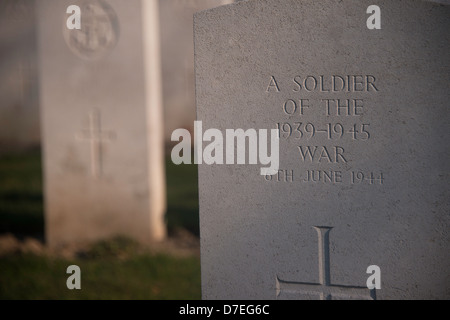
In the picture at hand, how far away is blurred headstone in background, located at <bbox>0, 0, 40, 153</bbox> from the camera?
11875 mm

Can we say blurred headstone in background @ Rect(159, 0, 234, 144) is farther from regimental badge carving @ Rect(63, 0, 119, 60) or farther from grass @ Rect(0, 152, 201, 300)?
regimental badge carving @ Rect(63, 0, 119, 60)

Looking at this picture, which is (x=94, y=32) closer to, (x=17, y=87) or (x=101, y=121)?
(x=101, y=121)

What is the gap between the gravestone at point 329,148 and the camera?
286 cm

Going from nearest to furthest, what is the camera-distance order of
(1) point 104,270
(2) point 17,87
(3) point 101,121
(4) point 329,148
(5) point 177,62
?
(4) point 329,148, (1) point 104,270, (3) point 101,121, (5) point 177,62, (2) point 17,87

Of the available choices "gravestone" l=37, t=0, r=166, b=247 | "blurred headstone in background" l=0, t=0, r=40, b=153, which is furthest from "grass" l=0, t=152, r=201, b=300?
"blurred headstone in background" l=0, t=0, r=40, b=153

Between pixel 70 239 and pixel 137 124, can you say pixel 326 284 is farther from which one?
pixel 70 239

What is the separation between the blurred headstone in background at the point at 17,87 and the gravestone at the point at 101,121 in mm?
6352

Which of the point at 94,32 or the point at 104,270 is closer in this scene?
the point at 104,270

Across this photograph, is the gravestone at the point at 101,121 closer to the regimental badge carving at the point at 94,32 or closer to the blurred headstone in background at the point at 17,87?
the regimental badge carving at the point at 94,32

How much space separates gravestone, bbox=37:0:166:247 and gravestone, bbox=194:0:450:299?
2785 millimetres

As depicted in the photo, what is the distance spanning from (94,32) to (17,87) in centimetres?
674

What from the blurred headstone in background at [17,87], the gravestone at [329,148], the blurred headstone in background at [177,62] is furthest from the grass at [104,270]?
the blurred headstone in background at [17,87]

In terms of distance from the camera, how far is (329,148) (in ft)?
9.82

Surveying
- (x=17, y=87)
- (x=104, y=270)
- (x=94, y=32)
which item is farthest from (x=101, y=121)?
(x=17, y=87)
